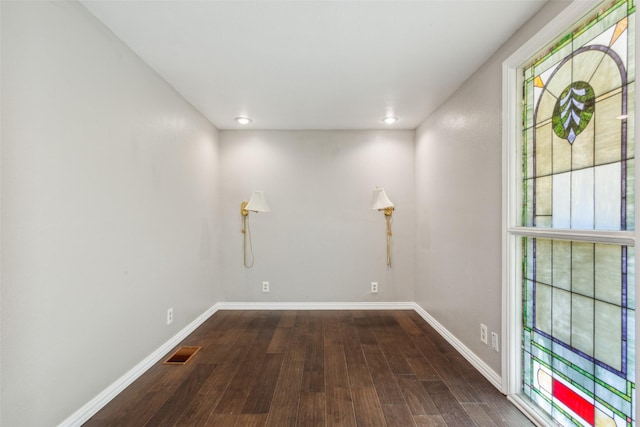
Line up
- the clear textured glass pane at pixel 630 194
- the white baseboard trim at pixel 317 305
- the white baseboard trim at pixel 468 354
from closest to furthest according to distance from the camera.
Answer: the clear textured glass pane at pixel 630 194, the white baseboard trim at pixel 468 354, the white baseboard trim at pixel 317 305

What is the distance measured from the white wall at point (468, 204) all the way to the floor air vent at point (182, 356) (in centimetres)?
235

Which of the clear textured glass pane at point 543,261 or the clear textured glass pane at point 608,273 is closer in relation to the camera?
Answer: the clear textured glass pane at point 608,273

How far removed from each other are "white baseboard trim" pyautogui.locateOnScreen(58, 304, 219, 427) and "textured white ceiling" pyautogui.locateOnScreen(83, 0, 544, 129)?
228 cm

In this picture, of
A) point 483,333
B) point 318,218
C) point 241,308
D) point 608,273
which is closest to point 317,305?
point 241,308

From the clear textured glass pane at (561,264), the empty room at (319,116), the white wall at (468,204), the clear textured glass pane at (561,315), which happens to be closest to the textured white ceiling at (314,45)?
the empty room at (319,116)

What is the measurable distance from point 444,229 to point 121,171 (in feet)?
9.27

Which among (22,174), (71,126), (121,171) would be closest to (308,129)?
(121,171)

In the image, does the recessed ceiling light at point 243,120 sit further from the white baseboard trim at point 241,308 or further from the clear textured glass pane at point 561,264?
the clear textured glass pane at point 561,264

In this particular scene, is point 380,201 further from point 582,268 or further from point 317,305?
point 582,268

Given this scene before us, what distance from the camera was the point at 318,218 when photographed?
397 centimetres

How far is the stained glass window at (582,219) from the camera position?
4.34ft

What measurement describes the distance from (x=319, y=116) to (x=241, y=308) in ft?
8.53

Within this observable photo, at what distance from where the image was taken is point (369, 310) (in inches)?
153

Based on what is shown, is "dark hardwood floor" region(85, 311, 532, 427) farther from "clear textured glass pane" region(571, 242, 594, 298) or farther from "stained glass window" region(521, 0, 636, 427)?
"clear textured glass pane" region(571, 242, 594, 298)
